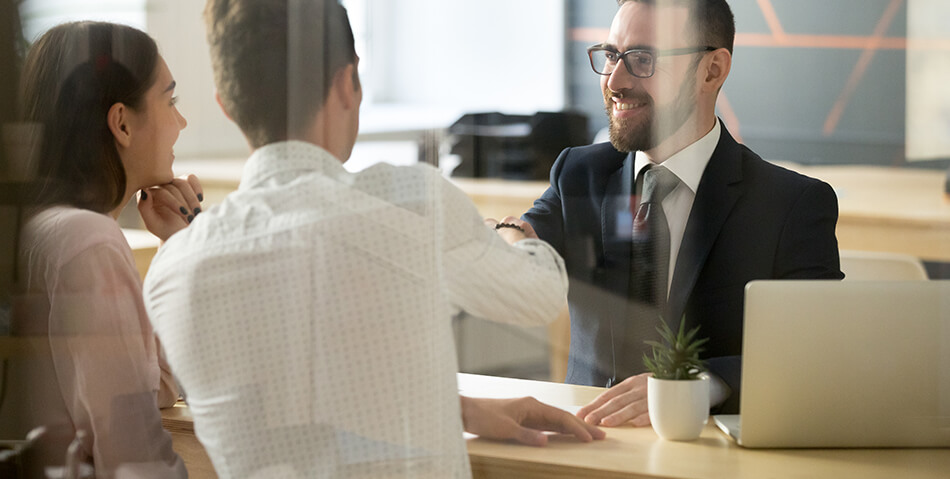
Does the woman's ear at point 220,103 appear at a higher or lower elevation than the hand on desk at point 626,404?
higher

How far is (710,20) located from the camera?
150cm

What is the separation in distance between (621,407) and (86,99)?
0.92m

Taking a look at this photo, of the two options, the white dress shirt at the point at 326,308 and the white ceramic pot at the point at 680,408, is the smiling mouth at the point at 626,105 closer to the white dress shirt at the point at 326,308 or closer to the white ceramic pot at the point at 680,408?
the white dress shirt at the point at 326,308

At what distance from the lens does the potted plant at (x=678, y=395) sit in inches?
54.3

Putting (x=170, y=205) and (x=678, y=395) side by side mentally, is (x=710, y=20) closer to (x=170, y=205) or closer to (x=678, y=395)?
(x=678, y=395)

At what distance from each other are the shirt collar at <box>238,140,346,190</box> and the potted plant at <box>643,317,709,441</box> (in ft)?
1.70

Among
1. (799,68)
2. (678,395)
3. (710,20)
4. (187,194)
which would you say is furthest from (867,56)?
(187,194)

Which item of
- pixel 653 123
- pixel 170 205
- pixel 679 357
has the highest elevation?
pixel 653 123

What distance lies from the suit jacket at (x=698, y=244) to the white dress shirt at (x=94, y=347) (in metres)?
0.61

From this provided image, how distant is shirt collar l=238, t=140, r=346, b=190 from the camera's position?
4.25 ft

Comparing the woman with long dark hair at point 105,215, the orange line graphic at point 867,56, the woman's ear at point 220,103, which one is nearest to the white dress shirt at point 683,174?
the orange line graphic at point 867,56

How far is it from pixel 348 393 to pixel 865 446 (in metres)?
0.69

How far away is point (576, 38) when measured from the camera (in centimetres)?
149

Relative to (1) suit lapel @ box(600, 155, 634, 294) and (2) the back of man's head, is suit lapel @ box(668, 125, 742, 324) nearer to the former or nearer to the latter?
(1) suit lapel @ box(600, 155, 634, 294)
